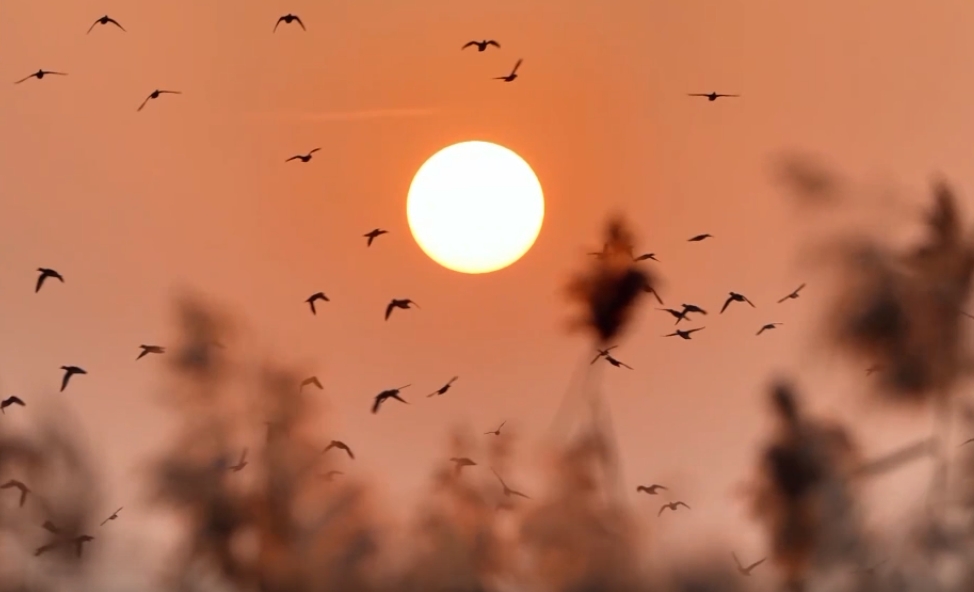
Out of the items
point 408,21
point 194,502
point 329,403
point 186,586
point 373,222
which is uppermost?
point 408,21

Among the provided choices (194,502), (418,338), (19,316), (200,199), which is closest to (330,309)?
(418,338)

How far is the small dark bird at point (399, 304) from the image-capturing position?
1267 mm

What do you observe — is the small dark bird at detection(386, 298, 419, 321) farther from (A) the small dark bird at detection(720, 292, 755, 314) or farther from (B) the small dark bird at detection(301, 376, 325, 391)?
(A) the small dark bird at detection(720, 292, 755, 314)

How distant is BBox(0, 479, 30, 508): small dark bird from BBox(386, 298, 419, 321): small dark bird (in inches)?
25.5

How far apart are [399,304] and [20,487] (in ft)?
2.23

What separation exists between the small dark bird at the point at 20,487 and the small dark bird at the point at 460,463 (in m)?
0.69

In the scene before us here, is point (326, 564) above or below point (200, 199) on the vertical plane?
below

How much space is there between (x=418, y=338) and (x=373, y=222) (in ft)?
0.67

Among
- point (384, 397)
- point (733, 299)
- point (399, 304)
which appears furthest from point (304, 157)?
point (733, 299)

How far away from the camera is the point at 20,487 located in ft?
4.08

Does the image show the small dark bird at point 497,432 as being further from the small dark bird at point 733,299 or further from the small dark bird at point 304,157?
the small dark bird at point 304,157

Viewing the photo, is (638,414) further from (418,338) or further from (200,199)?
(200,199)

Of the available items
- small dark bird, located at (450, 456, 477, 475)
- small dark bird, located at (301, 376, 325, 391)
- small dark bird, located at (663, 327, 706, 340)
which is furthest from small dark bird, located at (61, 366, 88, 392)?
small dark bird, located at (663, 327, 706, 340)

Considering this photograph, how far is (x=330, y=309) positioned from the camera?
126 cm
